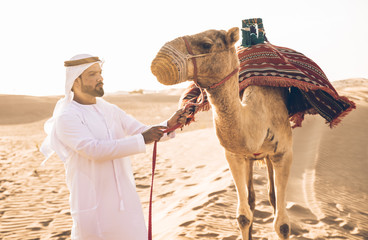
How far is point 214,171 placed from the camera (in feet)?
28.2

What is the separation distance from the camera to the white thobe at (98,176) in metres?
2.60

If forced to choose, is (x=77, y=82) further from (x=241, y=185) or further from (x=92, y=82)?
(x=241, y=185)

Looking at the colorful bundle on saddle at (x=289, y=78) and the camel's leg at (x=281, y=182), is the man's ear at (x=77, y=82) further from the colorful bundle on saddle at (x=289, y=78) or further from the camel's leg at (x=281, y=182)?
the camel's leg at (x=281, y=182)

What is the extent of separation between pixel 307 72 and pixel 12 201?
6226 mm

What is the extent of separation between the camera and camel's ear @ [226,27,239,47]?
8.34ft

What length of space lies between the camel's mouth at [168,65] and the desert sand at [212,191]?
2772mm

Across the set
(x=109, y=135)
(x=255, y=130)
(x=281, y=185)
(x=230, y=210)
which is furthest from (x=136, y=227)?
(x=230, y=210)

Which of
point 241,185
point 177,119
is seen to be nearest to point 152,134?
point 177,119

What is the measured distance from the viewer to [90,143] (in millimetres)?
2559

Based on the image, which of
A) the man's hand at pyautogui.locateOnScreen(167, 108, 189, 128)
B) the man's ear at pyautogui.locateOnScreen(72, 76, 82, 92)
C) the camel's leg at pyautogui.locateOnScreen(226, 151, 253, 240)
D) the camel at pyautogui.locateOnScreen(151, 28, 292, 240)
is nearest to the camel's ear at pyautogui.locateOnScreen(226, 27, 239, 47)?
the camel at pyautogui.locateOnScreen(151, 28, 292, 240)

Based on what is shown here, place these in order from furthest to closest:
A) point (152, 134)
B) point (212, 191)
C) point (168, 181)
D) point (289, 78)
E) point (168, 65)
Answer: point (168, 181) → point (212, 191) → point (289, 78) → point (152, 134) → point (168, 65)

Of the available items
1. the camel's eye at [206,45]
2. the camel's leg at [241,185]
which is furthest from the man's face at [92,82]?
the camel's leg at [241,185]

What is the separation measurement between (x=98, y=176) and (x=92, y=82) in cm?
74

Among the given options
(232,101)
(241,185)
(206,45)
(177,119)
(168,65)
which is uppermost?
(206,45)
